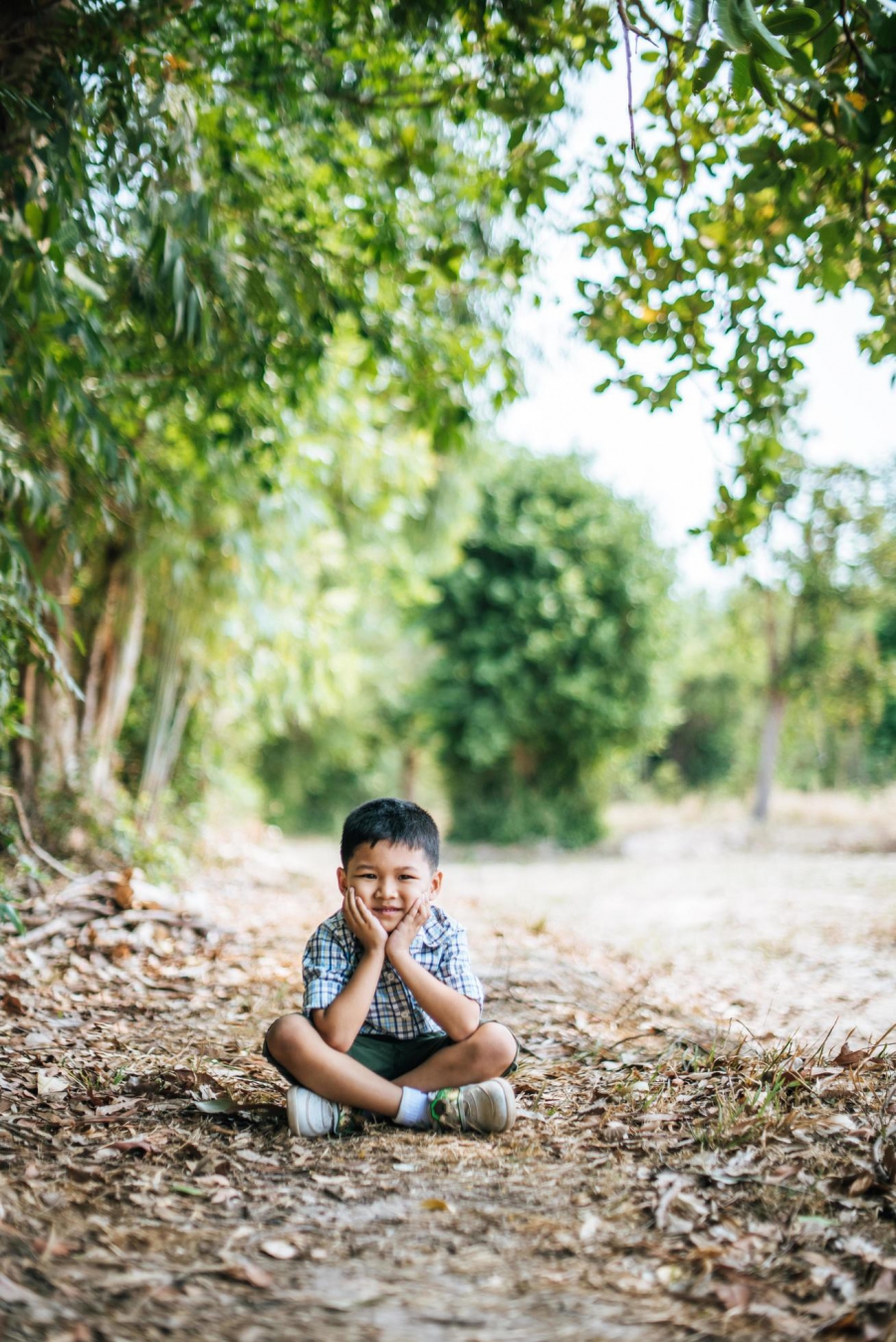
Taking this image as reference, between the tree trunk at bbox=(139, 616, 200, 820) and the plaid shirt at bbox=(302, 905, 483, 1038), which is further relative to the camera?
the tree trunk at bbox=(139, 616, 200, 820)

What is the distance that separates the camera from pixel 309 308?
5066mm

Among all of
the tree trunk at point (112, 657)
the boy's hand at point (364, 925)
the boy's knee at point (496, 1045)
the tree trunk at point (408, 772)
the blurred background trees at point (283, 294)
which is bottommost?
the tree trunk at point (408, 772)

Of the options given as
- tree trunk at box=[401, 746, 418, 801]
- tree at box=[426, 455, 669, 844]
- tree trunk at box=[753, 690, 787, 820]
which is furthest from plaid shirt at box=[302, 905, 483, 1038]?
tree trunk at box=[401, 746, 418, 801]

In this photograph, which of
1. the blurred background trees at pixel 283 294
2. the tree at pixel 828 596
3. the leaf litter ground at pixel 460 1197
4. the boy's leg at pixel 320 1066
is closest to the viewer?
the leaf litter ground at pixel 460 1197

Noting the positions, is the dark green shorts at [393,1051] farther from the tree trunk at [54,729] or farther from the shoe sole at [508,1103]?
the tree trunk at [54,729]

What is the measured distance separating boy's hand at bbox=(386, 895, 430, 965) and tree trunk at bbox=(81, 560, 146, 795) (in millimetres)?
5776

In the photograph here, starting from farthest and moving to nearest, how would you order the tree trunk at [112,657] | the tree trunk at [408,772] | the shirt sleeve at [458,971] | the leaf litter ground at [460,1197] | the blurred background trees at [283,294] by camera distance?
the tree trunk at [408,772], the tree trunk at [112,657], the blurred background trees at [283,294], the shirt sleeve at [458,971], the leaf litter ground at [460,1197]

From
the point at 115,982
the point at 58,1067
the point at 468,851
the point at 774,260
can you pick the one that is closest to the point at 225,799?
the point at 468,851

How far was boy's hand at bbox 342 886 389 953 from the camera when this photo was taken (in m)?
2.71

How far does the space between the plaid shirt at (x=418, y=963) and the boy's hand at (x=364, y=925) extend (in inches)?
4.3

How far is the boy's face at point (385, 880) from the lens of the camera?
282cm

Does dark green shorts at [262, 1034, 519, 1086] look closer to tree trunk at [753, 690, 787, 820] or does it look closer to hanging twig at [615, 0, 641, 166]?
hanging twig at [615, 0, 641, 166]

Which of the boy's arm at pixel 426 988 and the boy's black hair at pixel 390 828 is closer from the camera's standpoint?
the boy's arm at pixel 426 988

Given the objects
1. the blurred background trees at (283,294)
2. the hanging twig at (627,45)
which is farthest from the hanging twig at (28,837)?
the hanging twig at (627,45)
